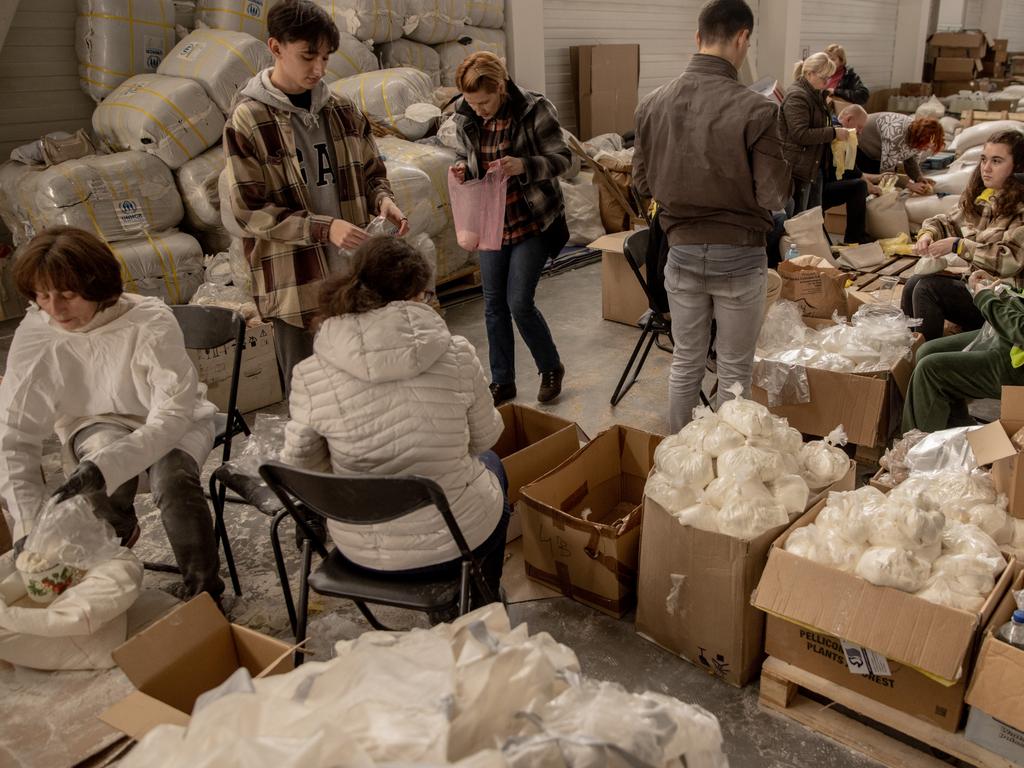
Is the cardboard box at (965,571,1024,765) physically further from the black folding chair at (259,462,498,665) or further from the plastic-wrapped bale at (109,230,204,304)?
the plastic-wrapped bale at (109,230,204,304)

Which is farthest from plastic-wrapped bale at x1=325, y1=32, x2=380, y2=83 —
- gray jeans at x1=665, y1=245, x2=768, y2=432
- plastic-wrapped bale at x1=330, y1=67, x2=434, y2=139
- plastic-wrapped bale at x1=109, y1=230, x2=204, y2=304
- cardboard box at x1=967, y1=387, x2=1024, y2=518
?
cardboard box at x1=967, y1=387, x2=1024, y2=518

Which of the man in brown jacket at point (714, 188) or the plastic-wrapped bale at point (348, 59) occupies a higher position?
the plastic-wrapped bale at point (348, 59)

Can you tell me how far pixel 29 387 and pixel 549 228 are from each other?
6.85 ft

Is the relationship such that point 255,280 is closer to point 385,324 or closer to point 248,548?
point 248,548

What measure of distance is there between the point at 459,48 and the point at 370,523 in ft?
19.0

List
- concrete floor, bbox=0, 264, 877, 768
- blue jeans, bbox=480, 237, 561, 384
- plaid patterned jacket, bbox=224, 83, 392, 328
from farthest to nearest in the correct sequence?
blue jeans, bbox=480, 237, 561, 384, plaid patterned jacket, bbox=224, 83, 392, 328, concrete floor, bbox=0, 264, 877, 768

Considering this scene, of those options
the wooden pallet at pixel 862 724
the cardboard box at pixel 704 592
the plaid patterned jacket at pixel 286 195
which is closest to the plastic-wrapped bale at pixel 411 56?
the plaid patterned jacket at pixel 286 195

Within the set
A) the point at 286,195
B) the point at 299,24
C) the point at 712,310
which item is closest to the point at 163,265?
the point at 286,195

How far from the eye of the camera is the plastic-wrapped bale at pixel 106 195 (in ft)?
15.0

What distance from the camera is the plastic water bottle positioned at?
1654 millimetres

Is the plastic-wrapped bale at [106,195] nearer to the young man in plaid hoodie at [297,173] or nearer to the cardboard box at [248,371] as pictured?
the cardboard box at [248,371]

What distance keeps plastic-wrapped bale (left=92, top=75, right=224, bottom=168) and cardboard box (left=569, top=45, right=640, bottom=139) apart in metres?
4.13

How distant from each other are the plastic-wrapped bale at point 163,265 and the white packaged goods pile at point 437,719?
4112 mm

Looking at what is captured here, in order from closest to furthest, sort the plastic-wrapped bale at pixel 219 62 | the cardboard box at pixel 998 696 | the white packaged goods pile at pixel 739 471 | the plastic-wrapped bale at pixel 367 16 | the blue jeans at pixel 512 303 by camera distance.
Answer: the cardboard box at pixel 998 696 → the white packaged goods pile at pixel 739 471 → the blue jeans at pixel 512 303 → the plastic-wrapped bale at pixel 219 62 → the plastic-wrapped bale at pixel 367 16
